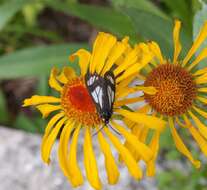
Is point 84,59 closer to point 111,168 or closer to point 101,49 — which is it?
point 101,49

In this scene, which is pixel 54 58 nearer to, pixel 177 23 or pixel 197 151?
pixel 197 151

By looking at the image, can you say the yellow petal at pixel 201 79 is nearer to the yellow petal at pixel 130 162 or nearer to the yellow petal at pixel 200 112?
the yellow petal at pixel 200 112

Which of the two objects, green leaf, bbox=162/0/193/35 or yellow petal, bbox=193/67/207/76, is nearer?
yellow petal, bbox=193/67/207/76

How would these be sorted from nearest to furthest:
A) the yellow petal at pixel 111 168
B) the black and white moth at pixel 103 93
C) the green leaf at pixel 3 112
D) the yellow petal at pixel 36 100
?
the black and white moth at pixel 103 93 → the yellow petal at pixel 111 168 → the yellow petal at pixel 36 100 → the green leaf at pixel 3 112

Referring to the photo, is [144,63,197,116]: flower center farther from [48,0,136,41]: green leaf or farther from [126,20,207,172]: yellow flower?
[48,0,136,41]: green leaf

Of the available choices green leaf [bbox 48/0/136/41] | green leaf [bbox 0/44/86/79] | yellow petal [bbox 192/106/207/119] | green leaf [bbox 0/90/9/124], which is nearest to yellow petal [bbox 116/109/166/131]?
yellow petal [bbox 192/106/207/119]

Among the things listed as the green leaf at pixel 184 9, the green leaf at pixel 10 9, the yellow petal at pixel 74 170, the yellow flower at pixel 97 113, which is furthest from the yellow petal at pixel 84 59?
the green leaf at pixel 10 9

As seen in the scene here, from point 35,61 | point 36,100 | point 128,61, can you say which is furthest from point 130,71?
point 35,61
